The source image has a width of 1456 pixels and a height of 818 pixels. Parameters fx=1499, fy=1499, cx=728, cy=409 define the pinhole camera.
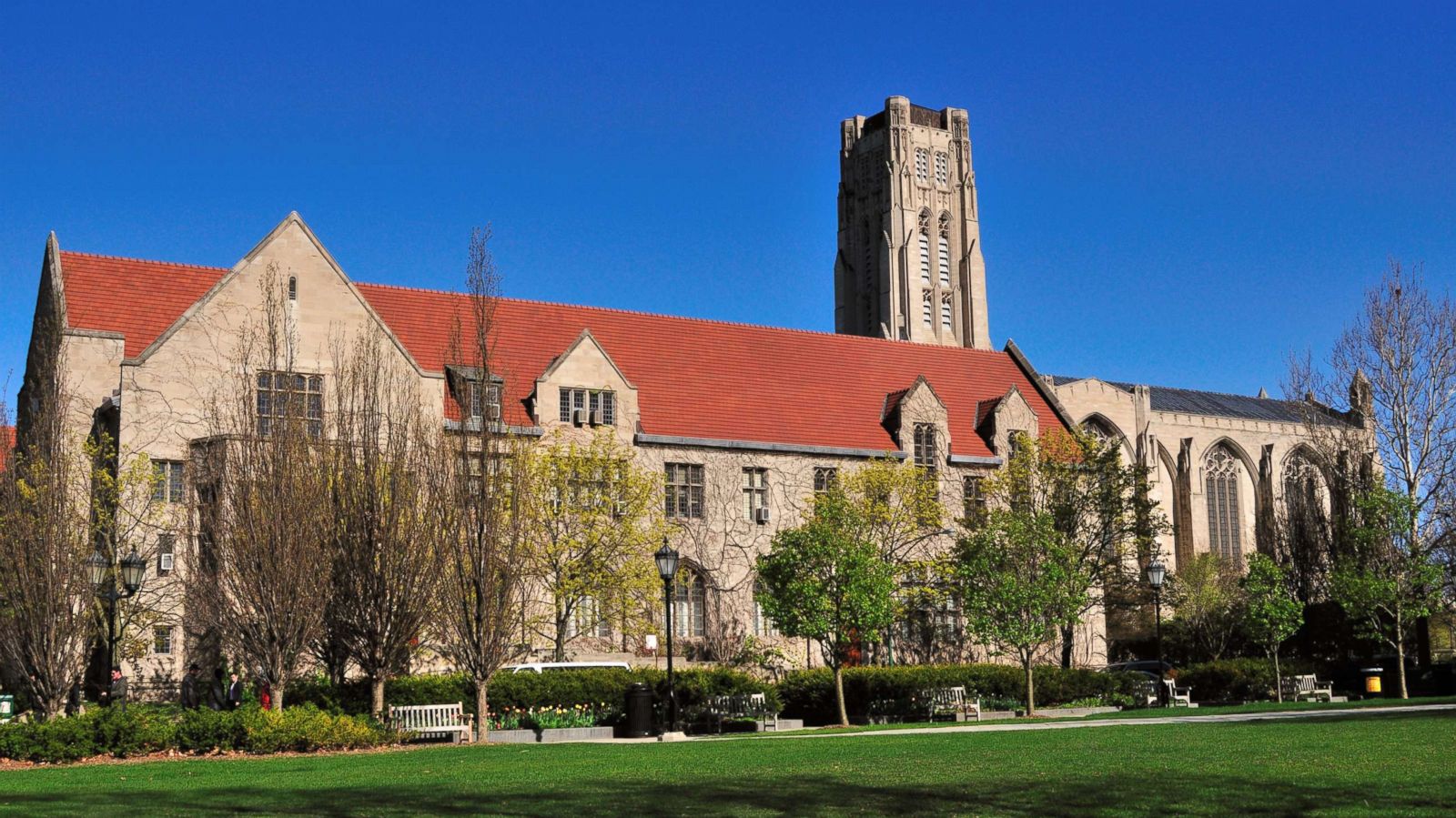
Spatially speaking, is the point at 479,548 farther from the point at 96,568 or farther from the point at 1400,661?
the point at 1400,661

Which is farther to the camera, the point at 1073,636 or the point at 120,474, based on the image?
the point at 1073,636

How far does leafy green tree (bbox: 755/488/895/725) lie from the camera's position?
125 ft

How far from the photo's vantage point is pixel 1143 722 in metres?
30.3

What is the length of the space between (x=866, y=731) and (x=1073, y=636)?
2499cm

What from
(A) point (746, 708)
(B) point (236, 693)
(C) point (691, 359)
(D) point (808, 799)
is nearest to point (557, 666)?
(A) point (746, 708)

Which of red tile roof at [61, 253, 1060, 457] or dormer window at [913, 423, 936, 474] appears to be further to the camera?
dormer window at [913, 423, 936, 474]

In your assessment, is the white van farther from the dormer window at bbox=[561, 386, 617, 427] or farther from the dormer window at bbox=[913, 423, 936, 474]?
the dormer window at bbox=[913, 423, 936, 474]

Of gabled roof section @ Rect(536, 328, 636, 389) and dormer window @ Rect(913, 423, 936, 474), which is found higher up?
gabled roof section @ Rect(536, 328, 636, 389)

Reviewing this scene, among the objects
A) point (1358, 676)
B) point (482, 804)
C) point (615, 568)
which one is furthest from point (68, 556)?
point (1358, 676)

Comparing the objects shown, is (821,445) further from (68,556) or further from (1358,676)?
(68,556)

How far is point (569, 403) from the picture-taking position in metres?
45.2

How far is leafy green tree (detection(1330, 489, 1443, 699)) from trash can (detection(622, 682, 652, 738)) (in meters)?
23.6

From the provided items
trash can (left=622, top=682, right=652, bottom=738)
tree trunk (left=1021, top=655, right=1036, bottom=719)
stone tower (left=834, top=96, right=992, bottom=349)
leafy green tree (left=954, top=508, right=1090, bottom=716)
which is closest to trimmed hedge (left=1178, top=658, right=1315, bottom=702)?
leafy green tree (left=954, top=508, right=1090, bottom=716)

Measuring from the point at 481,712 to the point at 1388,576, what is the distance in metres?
31.8
